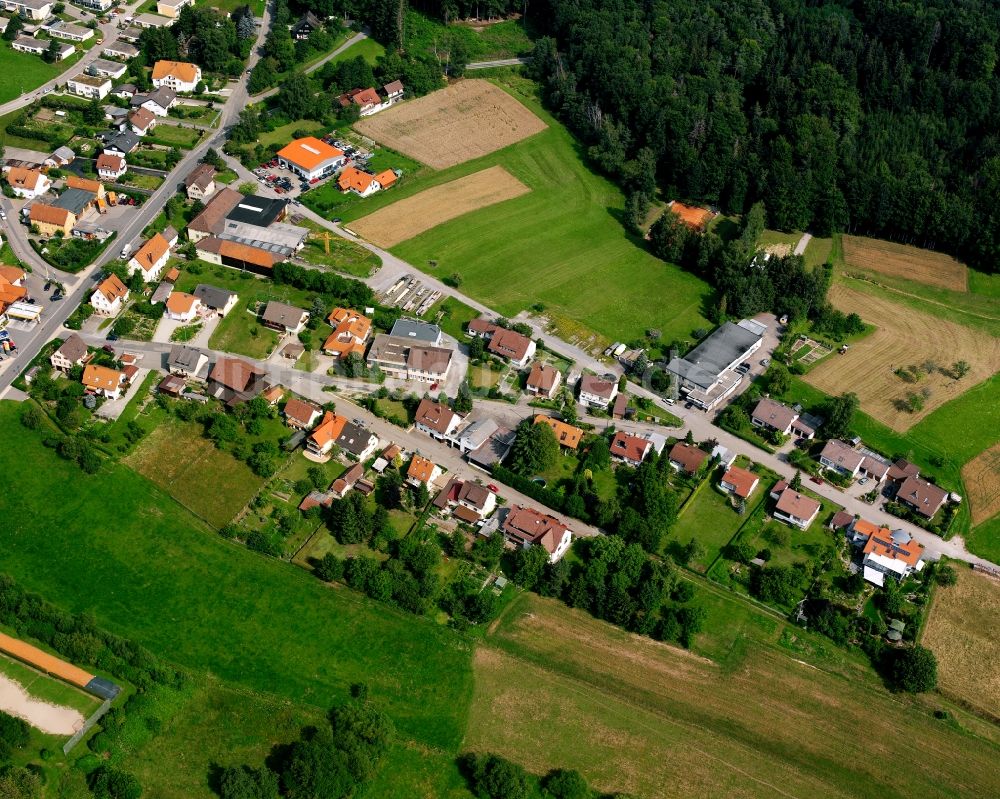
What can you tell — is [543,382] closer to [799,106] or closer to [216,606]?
[216,606]

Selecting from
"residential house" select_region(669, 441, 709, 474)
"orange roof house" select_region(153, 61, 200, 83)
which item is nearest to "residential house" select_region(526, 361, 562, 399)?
"residential house" select_region(669, 441, 709, 474)

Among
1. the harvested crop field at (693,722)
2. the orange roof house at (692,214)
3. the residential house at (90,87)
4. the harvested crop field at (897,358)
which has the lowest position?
the harvested crop field at (693,722)

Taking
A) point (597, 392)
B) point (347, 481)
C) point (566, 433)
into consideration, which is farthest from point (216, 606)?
point (597, 392)

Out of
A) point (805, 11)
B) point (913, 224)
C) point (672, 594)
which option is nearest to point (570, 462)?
point (672, 594)

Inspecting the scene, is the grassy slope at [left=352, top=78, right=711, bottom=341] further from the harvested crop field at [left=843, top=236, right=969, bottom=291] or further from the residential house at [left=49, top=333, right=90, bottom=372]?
the residential house at [left=49, top=333, right=90, bottom=372]

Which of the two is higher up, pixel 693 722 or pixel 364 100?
pixel 364 100

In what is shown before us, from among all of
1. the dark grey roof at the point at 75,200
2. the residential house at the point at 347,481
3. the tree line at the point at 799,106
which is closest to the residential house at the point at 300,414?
the residential house at the point at 347,481

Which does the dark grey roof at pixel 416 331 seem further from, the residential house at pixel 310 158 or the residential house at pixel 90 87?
the residential house at pixel 90 87
